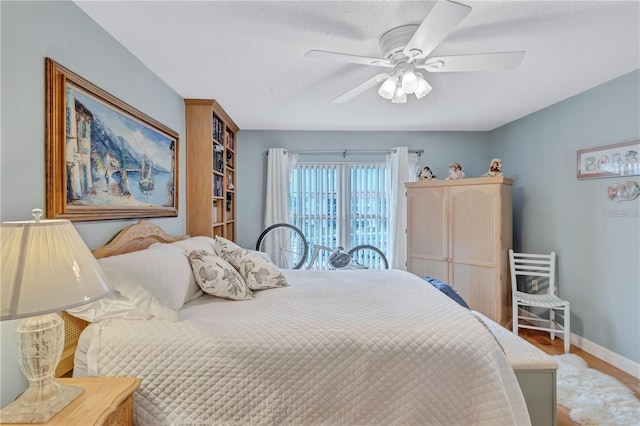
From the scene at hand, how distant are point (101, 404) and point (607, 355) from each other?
367 cm

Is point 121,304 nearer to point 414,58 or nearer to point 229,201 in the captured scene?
point 414,58

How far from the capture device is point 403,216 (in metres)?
3.97

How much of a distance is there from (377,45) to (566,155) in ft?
8.05

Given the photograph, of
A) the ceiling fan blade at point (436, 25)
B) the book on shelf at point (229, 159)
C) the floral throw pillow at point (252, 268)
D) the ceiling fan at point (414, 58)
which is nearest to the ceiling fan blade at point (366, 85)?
the ceiling fan at point (414, 58)

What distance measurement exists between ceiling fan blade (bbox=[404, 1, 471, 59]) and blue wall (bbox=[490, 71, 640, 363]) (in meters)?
2.14

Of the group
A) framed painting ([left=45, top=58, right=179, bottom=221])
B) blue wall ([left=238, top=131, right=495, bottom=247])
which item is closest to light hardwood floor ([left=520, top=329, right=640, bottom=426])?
blue wall ([left=238, top=131, right=495, bottom=247])

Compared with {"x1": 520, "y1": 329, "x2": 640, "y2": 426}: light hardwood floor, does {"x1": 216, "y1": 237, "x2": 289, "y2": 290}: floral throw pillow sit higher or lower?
higher

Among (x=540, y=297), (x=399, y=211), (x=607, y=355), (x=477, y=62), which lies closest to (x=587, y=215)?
(x=540, y=297)

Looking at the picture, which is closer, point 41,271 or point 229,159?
point 41,271

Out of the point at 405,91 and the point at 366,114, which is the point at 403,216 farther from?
the point at 405,91

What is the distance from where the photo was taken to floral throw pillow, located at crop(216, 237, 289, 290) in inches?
80.9

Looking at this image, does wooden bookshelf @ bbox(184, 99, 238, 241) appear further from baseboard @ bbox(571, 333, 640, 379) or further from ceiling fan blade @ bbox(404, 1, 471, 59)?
baseboard @ bbox(571, 333, 640, 379)

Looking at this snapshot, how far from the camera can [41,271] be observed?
3.01ft

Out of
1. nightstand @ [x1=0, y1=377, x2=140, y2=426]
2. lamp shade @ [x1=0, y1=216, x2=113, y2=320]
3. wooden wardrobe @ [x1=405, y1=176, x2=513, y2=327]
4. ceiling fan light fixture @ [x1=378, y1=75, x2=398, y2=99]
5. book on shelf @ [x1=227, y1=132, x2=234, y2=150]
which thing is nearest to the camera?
lamp shade @ [x1=0, y1=216, x2=113, y2=320]
